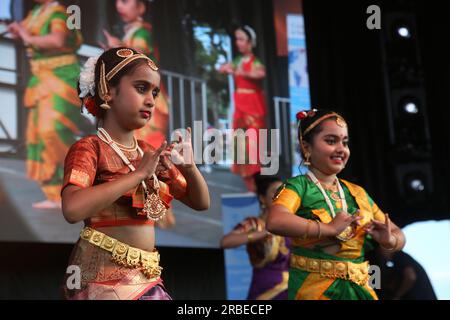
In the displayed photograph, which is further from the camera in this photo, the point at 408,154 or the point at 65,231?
the point at 408,154

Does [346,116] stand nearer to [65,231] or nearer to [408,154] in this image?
[408,154]

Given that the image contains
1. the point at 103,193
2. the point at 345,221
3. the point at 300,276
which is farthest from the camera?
the point at 300,276

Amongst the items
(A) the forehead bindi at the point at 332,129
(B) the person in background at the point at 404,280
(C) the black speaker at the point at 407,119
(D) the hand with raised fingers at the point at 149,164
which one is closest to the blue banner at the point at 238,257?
(B) the person in background at the point at 404,280

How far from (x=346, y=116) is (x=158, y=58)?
182cm

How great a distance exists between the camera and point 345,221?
9.71 ft

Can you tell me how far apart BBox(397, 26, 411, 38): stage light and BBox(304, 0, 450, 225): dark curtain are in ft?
0.42

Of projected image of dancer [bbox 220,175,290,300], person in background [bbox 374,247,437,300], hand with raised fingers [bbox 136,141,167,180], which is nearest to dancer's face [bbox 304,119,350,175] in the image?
hand with raised fingers [bbox 136,141,167,180]

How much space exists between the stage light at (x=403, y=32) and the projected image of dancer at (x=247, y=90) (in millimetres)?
1197

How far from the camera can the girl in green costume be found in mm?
3027

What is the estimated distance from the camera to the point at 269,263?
16.8 feet

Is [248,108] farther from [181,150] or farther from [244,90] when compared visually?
[181,150]
